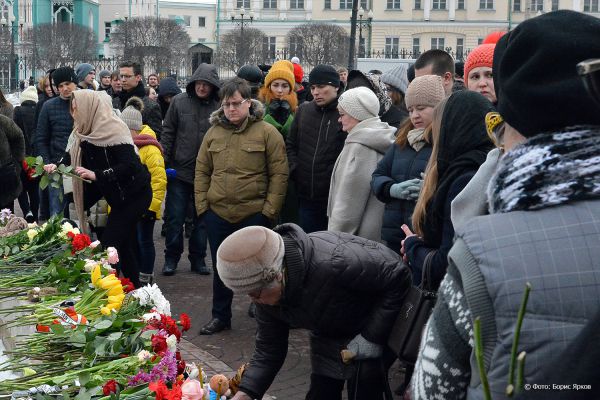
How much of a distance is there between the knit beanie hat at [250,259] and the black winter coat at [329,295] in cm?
12

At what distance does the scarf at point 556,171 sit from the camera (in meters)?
1.81

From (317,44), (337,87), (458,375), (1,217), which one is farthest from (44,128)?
(317,44)

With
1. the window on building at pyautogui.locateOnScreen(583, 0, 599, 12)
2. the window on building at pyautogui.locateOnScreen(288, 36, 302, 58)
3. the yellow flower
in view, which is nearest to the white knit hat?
the yellow flower

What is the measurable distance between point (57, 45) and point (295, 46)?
1491cm

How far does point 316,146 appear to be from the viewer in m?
7.36

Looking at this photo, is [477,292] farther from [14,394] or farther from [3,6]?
[3,6]

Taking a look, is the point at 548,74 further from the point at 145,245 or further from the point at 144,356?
the point at 145,245

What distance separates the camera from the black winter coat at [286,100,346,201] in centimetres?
730

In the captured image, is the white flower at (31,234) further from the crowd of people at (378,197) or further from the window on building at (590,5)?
the window on building at (590,5)

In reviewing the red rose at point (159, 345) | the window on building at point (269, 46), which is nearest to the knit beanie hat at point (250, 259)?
the red rose at point (159, 345)

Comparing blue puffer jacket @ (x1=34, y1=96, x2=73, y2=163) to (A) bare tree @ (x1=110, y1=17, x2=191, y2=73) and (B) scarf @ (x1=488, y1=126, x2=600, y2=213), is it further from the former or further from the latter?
(A) bare tree @ (x1=110, y1=17, x2=191, y2=73)

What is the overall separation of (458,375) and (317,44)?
199 ft

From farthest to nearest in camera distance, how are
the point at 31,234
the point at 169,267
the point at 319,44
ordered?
the point at 319,44, the point at 169,267, the point at 31,234

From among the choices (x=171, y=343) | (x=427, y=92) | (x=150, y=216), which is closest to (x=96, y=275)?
(x=171, y=343)
